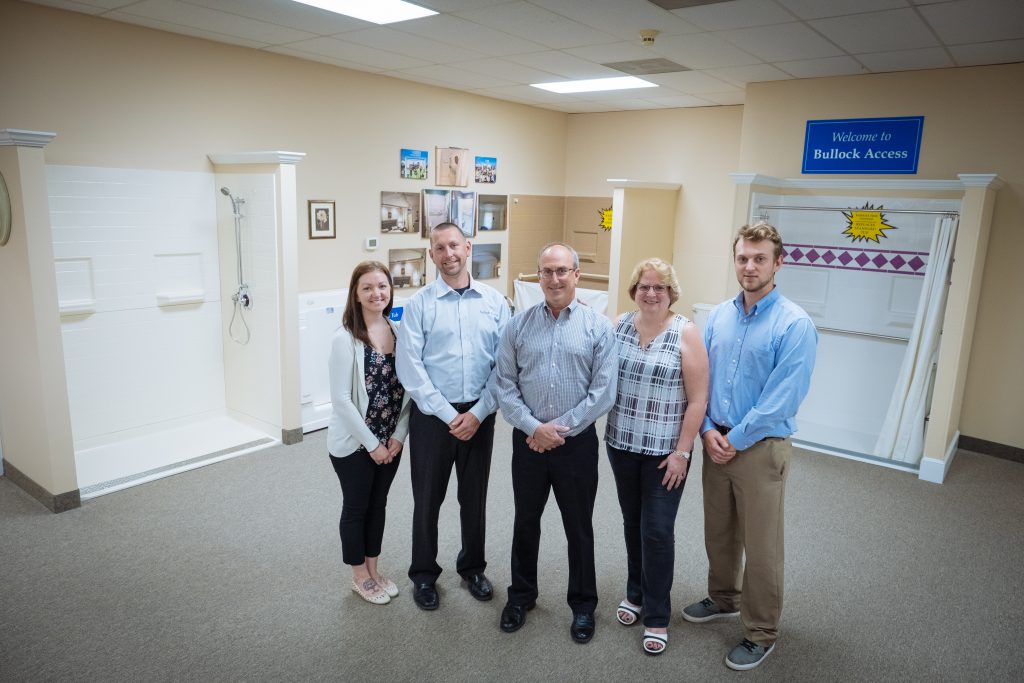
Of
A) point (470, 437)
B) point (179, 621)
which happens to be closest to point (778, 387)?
point (470, 437)

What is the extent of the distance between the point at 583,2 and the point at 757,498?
103 inches

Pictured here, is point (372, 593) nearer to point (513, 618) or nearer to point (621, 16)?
point (513, 618)

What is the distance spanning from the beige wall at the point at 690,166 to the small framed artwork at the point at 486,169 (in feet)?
4.56

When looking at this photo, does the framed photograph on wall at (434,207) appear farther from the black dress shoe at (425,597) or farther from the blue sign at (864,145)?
the black dress shoe at (425,597)

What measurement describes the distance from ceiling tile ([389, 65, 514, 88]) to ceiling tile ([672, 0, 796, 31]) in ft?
7.40

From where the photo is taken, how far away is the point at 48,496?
3814 mm

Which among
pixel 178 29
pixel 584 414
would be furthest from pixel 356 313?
pixel 178 29

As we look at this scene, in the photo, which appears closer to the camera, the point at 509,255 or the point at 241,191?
the point at 241,191

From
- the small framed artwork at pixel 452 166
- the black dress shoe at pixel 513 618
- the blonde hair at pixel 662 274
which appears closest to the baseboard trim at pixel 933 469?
the blonde hair at pixel 662 274

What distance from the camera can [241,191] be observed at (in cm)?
486

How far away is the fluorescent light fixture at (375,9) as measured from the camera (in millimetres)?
3797

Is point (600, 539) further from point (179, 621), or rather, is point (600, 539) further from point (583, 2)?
point (583, 2)

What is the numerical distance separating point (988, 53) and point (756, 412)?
349 centimetres

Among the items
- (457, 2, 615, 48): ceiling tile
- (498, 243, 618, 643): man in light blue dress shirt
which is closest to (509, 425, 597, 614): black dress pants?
(498, 243, 618, 643): man in light blue dress shirt
